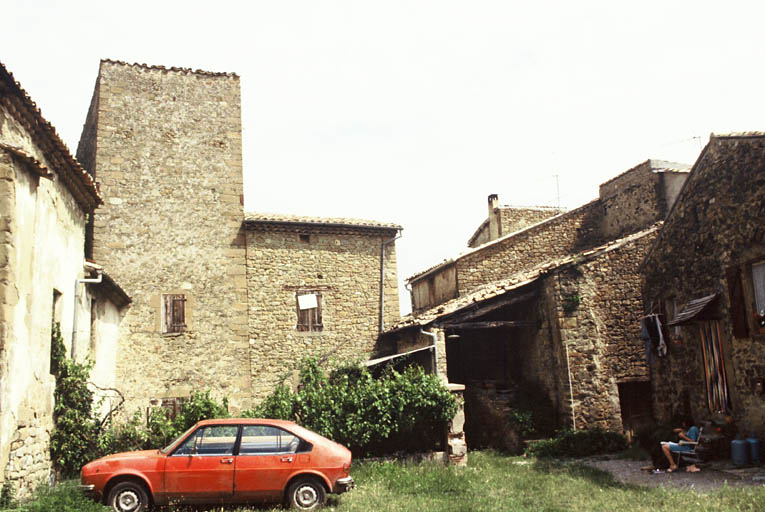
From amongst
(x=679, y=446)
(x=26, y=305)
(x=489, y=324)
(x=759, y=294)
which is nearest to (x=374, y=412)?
(x=489, y=324)

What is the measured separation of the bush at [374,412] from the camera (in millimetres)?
12414

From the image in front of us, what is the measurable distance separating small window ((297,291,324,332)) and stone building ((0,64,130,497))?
594cm

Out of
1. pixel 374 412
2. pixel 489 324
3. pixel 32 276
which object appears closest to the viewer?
pixel 32 276

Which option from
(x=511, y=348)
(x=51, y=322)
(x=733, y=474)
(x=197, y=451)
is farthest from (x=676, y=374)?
(x=51, y=322)

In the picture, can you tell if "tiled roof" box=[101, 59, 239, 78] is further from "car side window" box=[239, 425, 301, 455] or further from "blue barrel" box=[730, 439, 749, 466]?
"blue barrel" box=[730, 439, 749, 466]

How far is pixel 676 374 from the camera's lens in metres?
13.3

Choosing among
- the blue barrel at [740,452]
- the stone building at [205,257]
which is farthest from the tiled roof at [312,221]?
the blue barrel at [740,452]

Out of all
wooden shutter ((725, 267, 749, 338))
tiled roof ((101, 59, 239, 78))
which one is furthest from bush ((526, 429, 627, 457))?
tiled roof ((101, 59, 239, 78))

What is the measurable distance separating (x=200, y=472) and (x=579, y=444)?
895 cm

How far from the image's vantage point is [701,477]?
33.4ft

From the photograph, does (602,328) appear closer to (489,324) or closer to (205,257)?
(489,324)

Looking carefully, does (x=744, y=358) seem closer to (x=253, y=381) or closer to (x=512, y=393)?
(x=512, y=393)

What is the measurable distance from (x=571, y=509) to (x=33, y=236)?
329 inches

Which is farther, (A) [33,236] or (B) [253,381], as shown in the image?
(B) [253,381]
